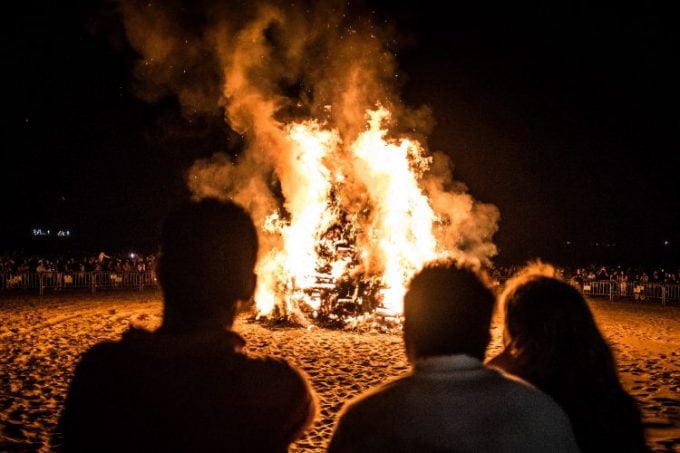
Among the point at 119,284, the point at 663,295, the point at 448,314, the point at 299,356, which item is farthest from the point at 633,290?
the point at 448,314

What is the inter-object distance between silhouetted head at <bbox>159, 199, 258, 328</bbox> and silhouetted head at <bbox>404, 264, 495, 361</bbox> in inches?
25.3

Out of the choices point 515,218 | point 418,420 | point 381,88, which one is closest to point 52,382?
point 418,420

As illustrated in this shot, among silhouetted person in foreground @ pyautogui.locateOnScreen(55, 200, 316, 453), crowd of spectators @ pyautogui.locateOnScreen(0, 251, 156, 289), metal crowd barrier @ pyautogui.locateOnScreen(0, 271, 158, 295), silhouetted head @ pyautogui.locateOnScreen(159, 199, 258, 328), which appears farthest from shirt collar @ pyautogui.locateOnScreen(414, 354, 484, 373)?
crowd of spectators @ pyautogui.locateOnScreen(0, 251, 156, 289)

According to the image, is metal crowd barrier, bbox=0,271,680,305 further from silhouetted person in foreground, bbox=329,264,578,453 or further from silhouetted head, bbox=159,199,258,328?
silhouetted person in foreground, bbox=329,264,578,453

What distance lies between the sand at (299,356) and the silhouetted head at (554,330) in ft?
13.6

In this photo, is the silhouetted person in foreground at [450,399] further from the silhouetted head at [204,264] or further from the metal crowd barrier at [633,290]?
the metal crowd barrier at [633,290]

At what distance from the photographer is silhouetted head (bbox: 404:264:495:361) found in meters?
1.90

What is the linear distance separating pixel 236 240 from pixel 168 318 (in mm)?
364

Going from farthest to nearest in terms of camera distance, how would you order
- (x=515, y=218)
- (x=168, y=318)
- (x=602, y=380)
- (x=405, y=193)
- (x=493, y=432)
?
(x=515, y=218) < (x=405, y=193) < (x=602, y=380) < (x=168, y=318) < (x=493, y=432)

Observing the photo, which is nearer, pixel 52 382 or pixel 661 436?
pixel 661 436

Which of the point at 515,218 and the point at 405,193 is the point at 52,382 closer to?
the point at 405,193

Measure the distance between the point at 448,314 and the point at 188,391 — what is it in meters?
0.93

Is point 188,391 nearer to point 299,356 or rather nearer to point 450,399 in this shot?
point 450,399

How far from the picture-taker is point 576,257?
5166 cm
